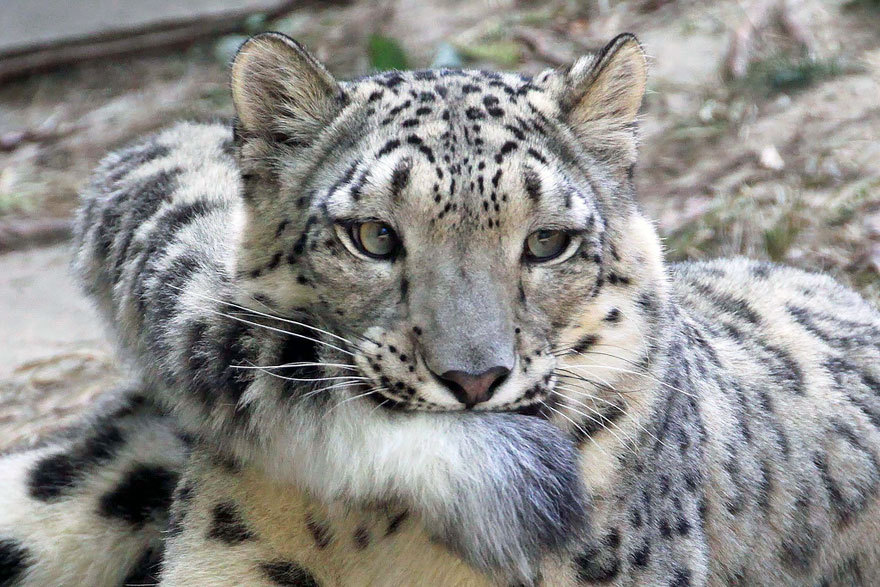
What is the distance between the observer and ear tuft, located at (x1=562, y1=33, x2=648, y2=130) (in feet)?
9.43

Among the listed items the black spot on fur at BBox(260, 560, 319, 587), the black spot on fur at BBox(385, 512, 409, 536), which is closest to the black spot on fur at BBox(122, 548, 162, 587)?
the black spot on fur at BBox(260, 560, 319, 587)

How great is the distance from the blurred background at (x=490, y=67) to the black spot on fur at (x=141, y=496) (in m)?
1.23

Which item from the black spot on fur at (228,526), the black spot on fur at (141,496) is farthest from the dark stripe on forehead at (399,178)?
the black spot on fur at (141,496)

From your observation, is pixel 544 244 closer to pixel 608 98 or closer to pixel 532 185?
pixel 532 185

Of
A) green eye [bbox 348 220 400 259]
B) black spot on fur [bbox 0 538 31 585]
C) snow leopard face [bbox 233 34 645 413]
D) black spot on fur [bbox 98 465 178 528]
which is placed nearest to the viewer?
snow leopard face [bbox 233 34 645 413]

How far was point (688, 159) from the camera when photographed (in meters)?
6.14

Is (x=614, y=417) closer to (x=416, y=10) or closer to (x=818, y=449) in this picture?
(x=818, y=449)

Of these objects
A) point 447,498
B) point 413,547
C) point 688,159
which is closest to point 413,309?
point 447,498

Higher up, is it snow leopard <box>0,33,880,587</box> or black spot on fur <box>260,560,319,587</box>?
snow leopard <box>0,33,880,587</box>

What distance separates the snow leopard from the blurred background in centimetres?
110

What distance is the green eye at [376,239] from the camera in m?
2.57

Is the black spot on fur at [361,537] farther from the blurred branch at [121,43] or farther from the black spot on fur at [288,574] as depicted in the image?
the blurred branch at [121,43]

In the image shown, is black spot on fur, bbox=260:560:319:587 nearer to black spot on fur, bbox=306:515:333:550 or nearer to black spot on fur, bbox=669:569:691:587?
black spot on fur, bbox=306:515:333:550

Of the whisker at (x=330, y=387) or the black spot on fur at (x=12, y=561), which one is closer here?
the whisker at (x=330, y=387)
